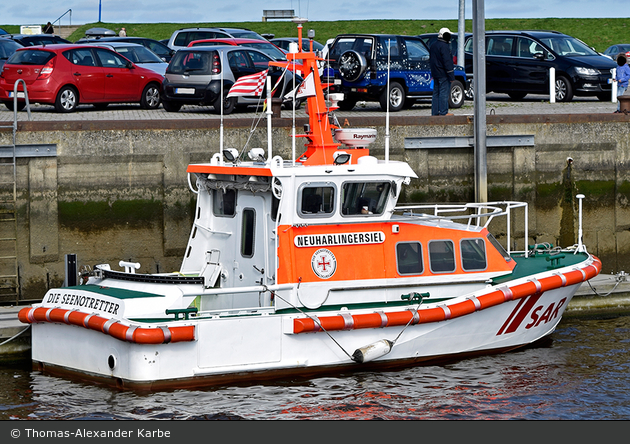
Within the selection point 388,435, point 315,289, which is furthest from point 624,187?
point 388,435

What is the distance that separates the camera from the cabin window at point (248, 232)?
1104cm

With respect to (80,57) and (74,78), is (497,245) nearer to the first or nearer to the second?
(74,78)

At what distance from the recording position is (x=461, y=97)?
1795 cm

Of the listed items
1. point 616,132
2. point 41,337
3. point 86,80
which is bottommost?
point 41,337

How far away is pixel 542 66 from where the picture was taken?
2003cm

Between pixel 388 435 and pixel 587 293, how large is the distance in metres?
6.01

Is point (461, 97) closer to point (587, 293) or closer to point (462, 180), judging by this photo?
point (462, 180)

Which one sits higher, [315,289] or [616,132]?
[616,132]

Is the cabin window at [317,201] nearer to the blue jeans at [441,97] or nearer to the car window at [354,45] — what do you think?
the blue jeans at [441,97]

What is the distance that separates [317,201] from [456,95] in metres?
8.03

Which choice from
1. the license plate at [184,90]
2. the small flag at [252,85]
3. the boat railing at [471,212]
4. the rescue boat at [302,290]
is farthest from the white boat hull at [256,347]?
the license plate at [184,90]

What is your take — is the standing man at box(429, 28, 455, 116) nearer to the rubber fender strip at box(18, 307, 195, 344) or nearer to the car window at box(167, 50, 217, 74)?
the car window at box(167, 50, 217, 74)

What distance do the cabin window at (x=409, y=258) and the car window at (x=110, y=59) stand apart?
29.6 ft

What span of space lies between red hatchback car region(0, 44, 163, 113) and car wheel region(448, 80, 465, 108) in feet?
19.1
